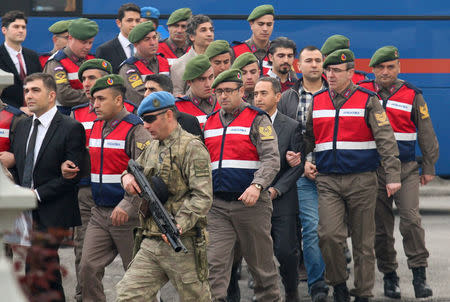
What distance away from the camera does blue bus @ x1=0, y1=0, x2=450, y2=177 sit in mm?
12102

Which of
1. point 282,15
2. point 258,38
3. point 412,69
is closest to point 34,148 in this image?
point 258,38

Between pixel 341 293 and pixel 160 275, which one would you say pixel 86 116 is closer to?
pixel 160 275

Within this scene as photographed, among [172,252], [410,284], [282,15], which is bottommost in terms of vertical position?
[410,284]

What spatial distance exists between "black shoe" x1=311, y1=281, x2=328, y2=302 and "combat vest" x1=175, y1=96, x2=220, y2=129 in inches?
66.3

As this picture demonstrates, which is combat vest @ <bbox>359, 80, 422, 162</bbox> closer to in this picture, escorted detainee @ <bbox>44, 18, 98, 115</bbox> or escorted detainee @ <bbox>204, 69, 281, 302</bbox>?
escorted detainee @ <bbox>204, 69, 281, 302</bbox>

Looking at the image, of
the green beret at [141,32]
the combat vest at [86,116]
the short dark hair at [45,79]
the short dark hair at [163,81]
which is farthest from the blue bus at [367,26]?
the short dark hair at [45,79]

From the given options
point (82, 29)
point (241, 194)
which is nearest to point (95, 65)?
point (82, 29)

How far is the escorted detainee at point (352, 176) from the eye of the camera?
763 cm

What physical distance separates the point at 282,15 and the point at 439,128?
102 inches

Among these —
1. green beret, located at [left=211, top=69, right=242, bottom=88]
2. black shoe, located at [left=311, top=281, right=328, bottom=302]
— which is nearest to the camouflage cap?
green beret, located at [left=211, top=69, right=242, bottom=88]

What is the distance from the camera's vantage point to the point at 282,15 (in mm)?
12180

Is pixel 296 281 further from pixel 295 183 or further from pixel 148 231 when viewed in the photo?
pixel 148 231

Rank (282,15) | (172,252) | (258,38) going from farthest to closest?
(282,15) < (258,38) < (172,252)

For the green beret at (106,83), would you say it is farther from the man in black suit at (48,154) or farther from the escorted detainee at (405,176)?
the escorted detainee at (405,176)
